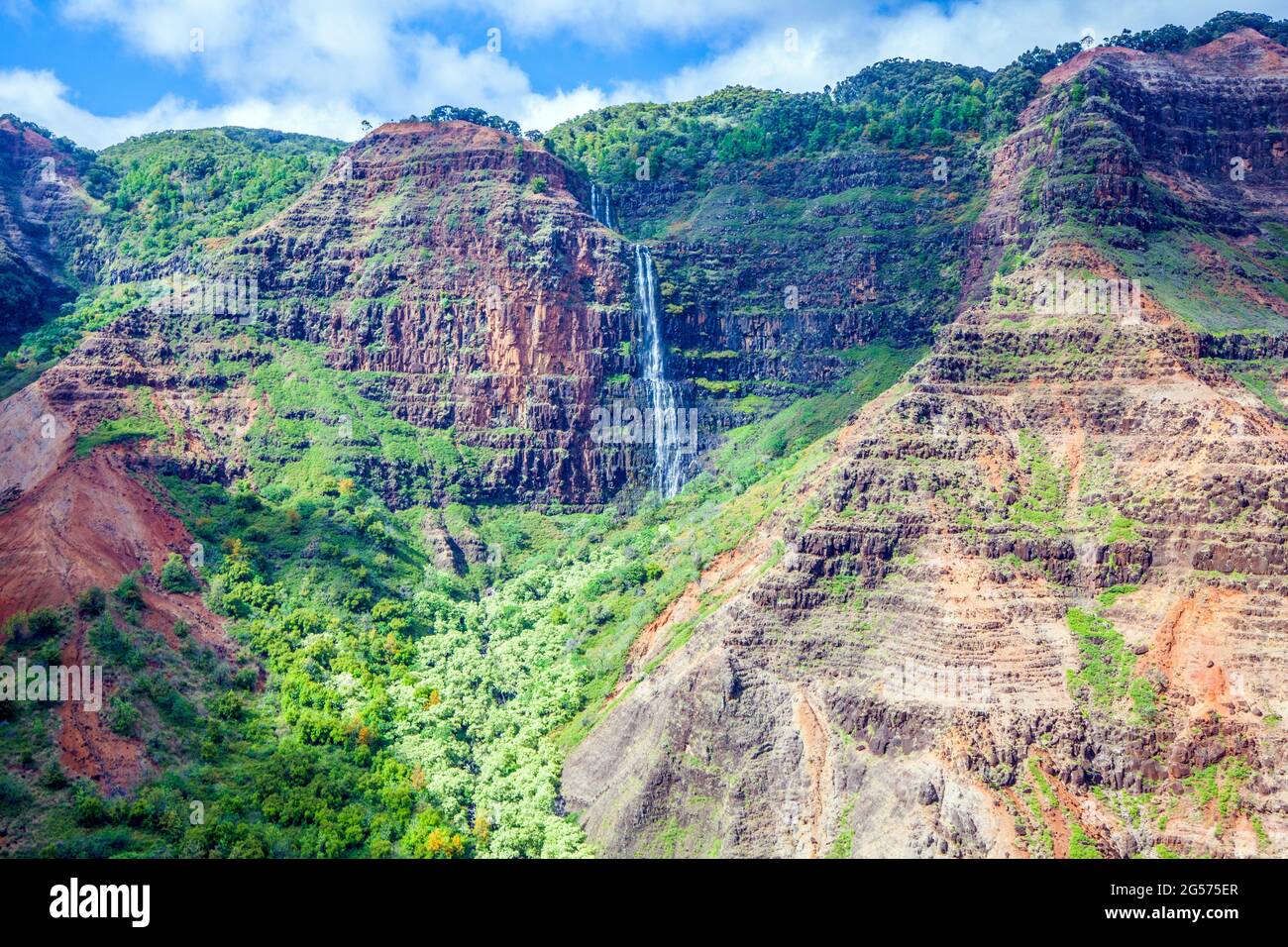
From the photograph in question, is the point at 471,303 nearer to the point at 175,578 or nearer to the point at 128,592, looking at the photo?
the point at 175,578

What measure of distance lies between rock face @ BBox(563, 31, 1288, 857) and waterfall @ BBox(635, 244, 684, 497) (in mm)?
27057

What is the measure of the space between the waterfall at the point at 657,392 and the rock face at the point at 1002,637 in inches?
1065

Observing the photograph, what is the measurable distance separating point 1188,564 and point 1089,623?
5979 millimetres

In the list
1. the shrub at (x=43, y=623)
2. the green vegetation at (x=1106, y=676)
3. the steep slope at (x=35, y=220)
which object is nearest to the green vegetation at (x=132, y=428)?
the shrub at (x=43, y=623)

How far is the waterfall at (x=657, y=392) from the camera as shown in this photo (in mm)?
109000

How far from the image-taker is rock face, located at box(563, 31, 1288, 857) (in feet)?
197

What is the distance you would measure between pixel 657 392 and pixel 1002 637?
52767 millimetres

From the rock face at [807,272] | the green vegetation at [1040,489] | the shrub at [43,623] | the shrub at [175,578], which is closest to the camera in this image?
the shrub at [43,623]

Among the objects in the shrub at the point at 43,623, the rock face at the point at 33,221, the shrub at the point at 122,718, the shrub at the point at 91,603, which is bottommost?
the shrub at the point at 122,718

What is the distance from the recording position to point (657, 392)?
113 m
